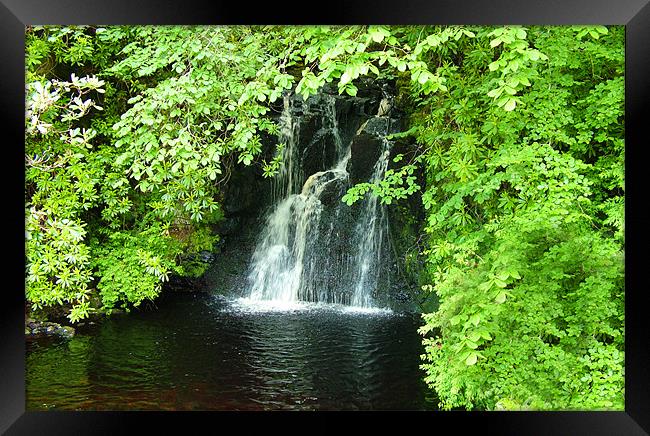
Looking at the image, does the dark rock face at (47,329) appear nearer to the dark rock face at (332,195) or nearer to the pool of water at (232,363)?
the pool of water at (232,363)

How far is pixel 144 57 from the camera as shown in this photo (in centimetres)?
387

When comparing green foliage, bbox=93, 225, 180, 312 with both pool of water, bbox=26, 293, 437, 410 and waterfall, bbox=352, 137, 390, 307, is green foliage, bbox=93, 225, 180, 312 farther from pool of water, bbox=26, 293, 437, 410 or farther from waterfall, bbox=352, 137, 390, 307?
waterfall, bbox=352, 137, 390, 307

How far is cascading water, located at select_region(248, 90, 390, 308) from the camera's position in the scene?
5.84m

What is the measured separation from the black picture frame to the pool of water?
1.27 metres

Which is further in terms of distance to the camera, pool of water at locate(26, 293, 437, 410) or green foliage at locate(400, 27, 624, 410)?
pool of water at locate(26, 293, 437, 410)

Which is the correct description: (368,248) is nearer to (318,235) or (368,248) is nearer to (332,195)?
(318,235)

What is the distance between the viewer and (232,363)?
14.4ft

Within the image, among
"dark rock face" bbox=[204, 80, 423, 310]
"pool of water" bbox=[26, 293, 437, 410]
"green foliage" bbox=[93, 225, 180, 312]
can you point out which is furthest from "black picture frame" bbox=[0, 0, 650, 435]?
"dark rock face" bbox=[204, 80, 423, 310]
